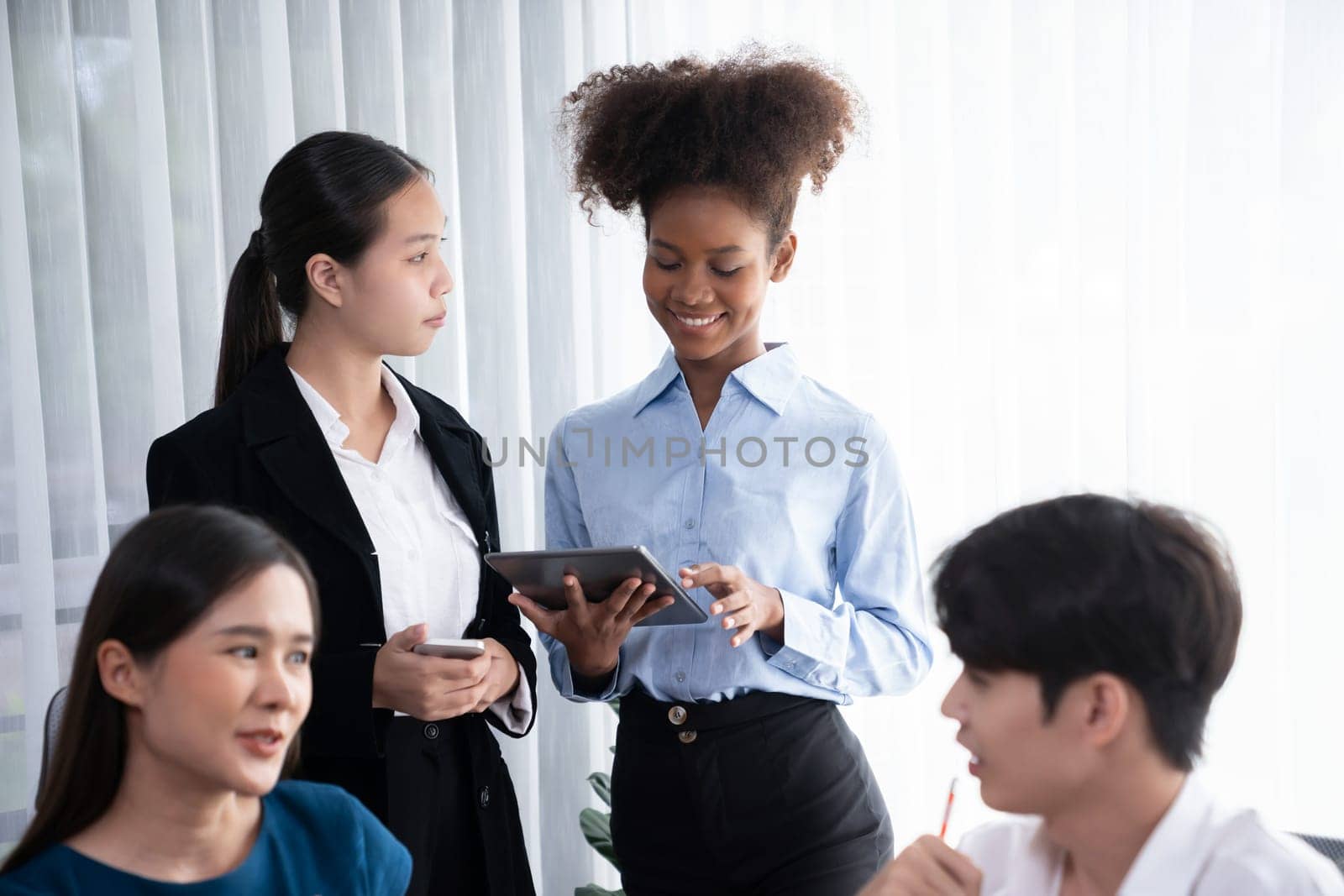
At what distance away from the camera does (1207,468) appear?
2502mm

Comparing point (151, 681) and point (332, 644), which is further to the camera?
point (332, 644)

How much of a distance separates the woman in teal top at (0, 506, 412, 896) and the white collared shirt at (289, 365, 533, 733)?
395 mm

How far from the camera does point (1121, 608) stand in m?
1.14

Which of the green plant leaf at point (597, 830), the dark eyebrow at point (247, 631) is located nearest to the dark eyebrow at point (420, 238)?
the dark eyebrow at point (247, 631)

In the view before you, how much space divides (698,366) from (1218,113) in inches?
49.5

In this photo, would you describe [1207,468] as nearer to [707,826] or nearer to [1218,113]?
[1218,113]

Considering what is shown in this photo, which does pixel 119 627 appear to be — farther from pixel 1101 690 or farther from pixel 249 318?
pixel 1101 690

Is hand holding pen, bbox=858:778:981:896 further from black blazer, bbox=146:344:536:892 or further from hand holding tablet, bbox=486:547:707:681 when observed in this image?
black blazer, bbox=146:344:536:892

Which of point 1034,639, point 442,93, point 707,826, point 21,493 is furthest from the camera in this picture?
point 442,93

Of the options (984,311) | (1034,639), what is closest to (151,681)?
(1034,639)

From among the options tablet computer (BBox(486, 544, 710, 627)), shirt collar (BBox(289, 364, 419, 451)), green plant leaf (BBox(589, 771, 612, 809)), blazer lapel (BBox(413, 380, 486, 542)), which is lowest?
green plant leaf (BBox(589, 771, 612, 809))

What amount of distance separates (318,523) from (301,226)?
46 cm

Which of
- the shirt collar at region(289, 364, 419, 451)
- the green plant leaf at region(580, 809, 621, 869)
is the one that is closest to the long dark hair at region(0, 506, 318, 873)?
the shirt collar at region(289, 364, 419, 451)

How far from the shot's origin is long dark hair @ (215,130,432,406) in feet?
6.04
